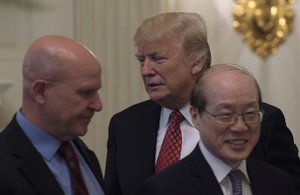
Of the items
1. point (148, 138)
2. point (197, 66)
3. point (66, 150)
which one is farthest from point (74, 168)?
point (197, 66)

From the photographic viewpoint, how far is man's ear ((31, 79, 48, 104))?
200 centimetres

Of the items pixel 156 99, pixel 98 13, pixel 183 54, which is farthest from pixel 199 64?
pixel 98 13

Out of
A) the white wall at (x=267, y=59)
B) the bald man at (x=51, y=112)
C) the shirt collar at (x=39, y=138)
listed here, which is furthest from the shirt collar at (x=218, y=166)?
the white wall at (x=267, y=59)

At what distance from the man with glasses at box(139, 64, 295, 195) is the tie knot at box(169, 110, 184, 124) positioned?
585 millimetres

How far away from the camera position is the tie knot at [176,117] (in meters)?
2.67

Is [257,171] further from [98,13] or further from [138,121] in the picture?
[98,13]

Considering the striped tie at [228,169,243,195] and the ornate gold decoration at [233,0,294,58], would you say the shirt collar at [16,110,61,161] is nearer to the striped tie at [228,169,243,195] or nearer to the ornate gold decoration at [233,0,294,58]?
the striped tie at [228,169,243,195]

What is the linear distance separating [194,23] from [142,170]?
63cm

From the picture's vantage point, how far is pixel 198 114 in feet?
6.74

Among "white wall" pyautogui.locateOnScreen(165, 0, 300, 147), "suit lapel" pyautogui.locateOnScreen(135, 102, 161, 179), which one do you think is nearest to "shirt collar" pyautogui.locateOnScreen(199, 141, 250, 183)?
"suit lapel" pyautogui.locateOnScreen(135, 102, 161, 179)

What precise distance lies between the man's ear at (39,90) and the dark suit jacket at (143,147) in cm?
73

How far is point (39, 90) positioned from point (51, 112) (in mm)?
75

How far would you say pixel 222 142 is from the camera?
2002 millimetres

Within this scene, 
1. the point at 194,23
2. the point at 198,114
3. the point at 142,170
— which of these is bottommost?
the point at 142,170
